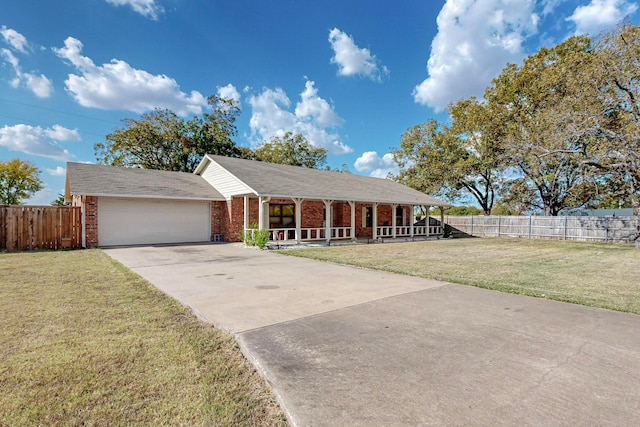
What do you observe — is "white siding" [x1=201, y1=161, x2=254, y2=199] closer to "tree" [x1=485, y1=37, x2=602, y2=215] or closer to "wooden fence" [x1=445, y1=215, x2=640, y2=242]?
"tree" [x1=485, y1=37, x2=602, y2=215]

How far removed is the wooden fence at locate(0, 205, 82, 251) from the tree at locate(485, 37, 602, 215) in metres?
22.9

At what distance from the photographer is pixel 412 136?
1205 inches

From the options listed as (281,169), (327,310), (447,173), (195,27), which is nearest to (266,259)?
(327,310)

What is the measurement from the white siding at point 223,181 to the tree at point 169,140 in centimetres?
1209

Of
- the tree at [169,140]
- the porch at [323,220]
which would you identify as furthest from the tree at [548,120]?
the tree at [169,140]

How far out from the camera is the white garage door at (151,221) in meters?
13.8

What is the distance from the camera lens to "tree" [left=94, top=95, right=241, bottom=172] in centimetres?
2781

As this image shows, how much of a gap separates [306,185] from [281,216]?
2147 mm

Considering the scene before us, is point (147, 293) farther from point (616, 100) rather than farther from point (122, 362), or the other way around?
point (616, 100)

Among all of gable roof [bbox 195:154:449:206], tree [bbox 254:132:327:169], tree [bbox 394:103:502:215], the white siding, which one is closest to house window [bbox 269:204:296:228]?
gable roof [bbox 195:154:449:206]

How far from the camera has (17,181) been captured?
32.7 metres

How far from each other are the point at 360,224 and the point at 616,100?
14.5m

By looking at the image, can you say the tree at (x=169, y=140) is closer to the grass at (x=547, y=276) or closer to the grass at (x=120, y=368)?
the grass at (x=547, y=276)

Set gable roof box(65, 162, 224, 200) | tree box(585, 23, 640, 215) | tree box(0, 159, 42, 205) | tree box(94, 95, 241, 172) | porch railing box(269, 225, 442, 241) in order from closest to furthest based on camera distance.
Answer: gable roof box(65, 162, 224, 200) → tree box(585, 23, 640, 215) → porch railing box(269, 225, 442, 241) → tree box(94, 95, 241, 172) → tree box(0, 159, 42, 205)
